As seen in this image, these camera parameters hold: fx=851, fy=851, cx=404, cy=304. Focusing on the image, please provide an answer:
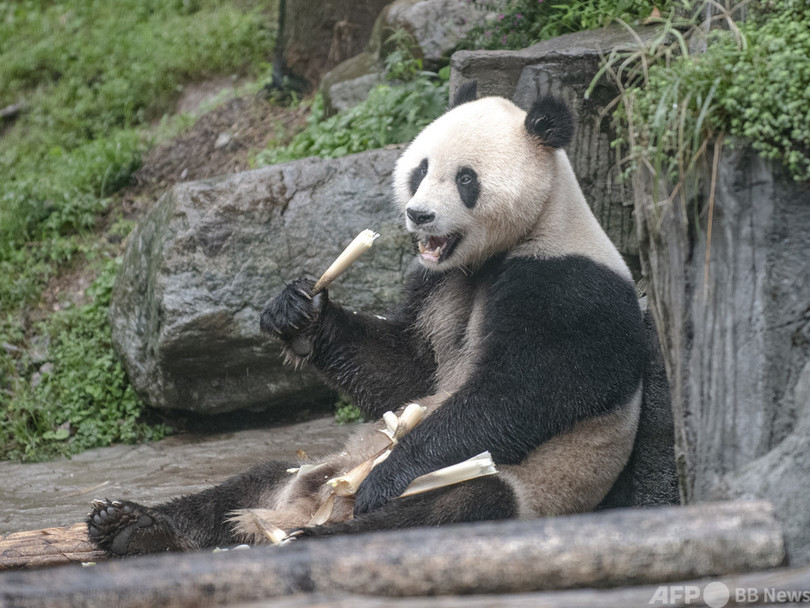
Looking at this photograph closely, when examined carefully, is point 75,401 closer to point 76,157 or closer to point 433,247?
point 76,157

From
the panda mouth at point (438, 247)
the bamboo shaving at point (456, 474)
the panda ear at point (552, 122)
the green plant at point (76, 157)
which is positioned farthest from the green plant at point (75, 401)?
the panda ear at point (552, 122)

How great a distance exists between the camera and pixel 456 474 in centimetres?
385

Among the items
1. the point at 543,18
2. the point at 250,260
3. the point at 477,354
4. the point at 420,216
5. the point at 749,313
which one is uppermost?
the point at 543,18

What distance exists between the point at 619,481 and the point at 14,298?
658 centimetres

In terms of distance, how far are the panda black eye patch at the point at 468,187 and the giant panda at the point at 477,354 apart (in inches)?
0.4

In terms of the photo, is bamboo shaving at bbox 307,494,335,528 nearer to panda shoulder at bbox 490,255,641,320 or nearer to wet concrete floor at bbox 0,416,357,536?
panda shoulder at bbox 490,255,641,320

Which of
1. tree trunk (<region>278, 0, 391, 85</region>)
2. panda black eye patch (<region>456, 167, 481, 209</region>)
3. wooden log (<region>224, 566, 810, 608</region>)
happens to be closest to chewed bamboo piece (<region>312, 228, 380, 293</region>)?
panda black eye patch (<region>456, 167, 481, 209</region>)

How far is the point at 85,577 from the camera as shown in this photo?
218 centimetres

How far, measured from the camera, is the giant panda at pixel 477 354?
3.96 metres

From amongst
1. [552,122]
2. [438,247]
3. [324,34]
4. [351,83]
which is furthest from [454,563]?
[324,34]

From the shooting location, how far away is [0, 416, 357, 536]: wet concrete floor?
18.5ft

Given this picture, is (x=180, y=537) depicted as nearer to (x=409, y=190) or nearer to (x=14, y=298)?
(x=409, y=190)

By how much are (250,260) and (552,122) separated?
3.43 m

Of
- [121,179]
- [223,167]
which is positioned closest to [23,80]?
[121,179]
